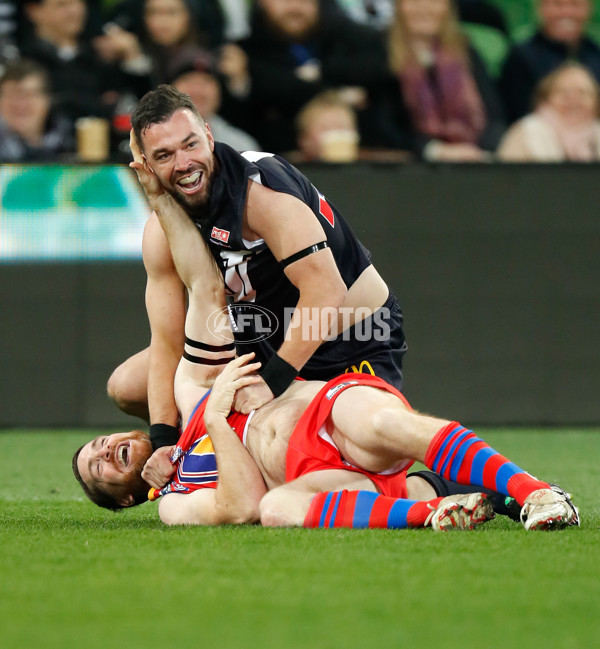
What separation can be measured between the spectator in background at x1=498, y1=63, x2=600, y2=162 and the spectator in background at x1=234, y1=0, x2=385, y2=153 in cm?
119

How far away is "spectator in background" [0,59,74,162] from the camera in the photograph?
8.27 metres

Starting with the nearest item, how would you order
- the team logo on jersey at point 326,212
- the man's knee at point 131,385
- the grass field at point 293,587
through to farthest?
the grass field at point 293,587, the team logo on jersey at point 326,212, the man's knee at point 131,385

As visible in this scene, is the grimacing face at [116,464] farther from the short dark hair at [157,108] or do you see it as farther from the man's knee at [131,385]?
the short dark hair at [157,108]

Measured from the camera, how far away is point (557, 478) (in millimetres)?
5516

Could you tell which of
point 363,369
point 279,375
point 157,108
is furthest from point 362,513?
point 157,108

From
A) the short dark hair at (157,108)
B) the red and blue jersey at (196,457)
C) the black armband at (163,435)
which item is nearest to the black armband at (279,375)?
the red and blue jersey at (196,457)

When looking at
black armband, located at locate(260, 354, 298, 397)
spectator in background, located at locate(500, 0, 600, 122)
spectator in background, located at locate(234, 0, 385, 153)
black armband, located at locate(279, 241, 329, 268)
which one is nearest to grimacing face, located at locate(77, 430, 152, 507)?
black armband, located at locate(260, 354, 298, 397)

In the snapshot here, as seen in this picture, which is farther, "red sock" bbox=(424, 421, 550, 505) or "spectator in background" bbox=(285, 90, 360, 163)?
"spectator in background" bbox=(285, 90, 360, 163)

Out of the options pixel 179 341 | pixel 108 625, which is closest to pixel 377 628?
pixel 108 625

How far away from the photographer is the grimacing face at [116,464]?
421 cm

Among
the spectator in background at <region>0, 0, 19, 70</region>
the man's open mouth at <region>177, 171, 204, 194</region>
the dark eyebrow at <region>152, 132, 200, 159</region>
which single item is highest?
the spectator in background at <region>0, 0, 19, 70</region>

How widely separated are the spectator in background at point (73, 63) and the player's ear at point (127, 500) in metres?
4.75

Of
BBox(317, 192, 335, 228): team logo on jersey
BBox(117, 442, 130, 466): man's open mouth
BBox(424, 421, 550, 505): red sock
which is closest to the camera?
BBox(424, 421, 550, 505): red sock

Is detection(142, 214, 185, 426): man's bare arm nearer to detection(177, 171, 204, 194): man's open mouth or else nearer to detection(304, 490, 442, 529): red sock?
detection(177, 171, 204, 194): man's open mouth
